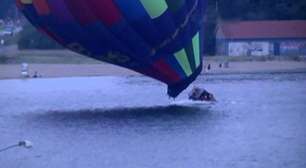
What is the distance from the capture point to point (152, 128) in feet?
74.4

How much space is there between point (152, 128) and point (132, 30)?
2.13m

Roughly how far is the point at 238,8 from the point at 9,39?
62.3 ft

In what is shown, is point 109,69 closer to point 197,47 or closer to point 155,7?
point 197,47

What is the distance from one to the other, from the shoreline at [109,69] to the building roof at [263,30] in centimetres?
198

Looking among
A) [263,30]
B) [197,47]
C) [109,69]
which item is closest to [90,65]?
[109,69]

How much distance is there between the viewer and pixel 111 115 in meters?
25.5

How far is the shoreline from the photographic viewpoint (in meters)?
44.9

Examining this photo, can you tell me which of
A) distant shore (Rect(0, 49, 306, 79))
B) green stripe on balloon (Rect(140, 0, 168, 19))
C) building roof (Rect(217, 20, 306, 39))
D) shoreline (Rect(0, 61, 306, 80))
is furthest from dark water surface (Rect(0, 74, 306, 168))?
building roof (Rect(217, 20, 306, 39))

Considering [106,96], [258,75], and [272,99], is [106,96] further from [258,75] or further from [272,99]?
[258,75]

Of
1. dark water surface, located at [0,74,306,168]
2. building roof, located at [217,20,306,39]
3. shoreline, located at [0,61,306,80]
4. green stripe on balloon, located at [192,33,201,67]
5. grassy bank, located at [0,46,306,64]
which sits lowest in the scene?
grassy bank, located at [0,46,306,64]

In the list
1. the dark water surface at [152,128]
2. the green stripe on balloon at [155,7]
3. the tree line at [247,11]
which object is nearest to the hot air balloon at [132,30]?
the green stripe on balloon at [155,7]

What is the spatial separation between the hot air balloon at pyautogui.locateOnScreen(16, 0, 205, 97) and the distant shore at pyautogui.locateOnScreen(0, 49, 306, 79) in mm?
20240

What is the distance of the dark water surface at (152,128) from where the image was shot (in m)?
18.5

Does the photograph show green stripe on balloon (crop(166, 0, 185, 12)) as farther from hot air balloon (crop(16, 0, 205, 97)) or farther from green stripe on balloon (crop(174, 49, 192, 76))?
green stripe on balloon (crop(174, 49, 192, 76))
